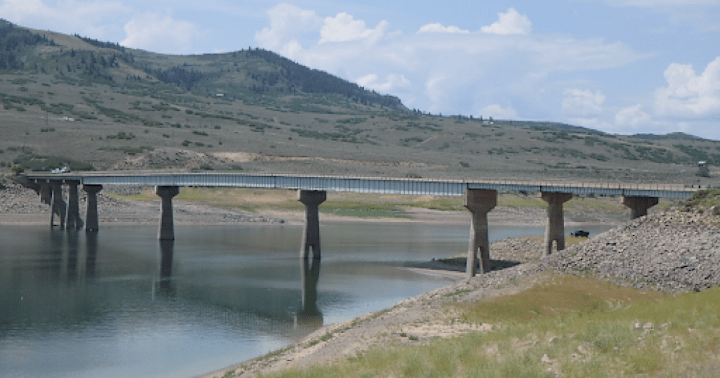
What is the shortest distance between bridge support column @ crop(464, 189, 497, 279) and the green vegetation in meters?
29.8

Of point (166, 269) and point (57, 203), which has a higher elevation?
point (57, 203)

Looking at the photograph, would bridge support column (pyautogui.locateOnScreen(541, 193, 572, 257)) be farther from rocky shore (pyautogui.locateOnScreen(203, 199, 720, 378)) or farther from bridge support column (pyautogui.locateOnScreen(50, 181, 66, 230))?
bridge support column (pyautogui.locateOnScreen(50, 181, 66, 230))

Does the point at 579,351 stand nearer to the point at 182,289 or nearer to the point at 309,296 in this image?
the point at 309,296

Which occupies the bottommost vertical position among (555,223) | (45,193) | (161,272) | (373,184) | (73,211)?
(161,272)

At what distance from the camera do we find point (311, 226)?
75.8 meters

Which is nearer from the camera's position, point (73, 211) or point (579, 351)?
point (579, 351)

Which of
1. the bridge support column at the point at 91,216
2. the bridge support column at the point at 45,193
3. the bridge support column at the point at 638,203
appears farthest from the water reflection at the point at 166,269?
the bridge support column at the point at 45,193

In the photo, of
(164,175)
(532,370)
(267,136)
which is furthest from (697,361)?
(267,136)

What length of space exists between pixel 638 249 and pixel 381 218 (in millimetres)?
85472

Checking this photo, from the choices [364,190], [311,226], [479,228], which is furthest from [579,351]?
[311,226]

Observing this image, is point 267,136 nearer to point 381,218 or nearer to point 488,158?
point 488,158

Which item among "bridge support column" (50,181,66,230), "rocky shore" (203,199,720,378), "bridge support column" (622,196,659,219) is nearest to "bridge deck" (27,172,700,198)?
"bridge support column" (50,181,66,230)

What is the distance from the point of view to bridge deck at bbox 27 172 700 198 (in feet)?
182

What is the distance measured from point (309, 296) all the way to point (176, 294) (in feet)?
29.9
